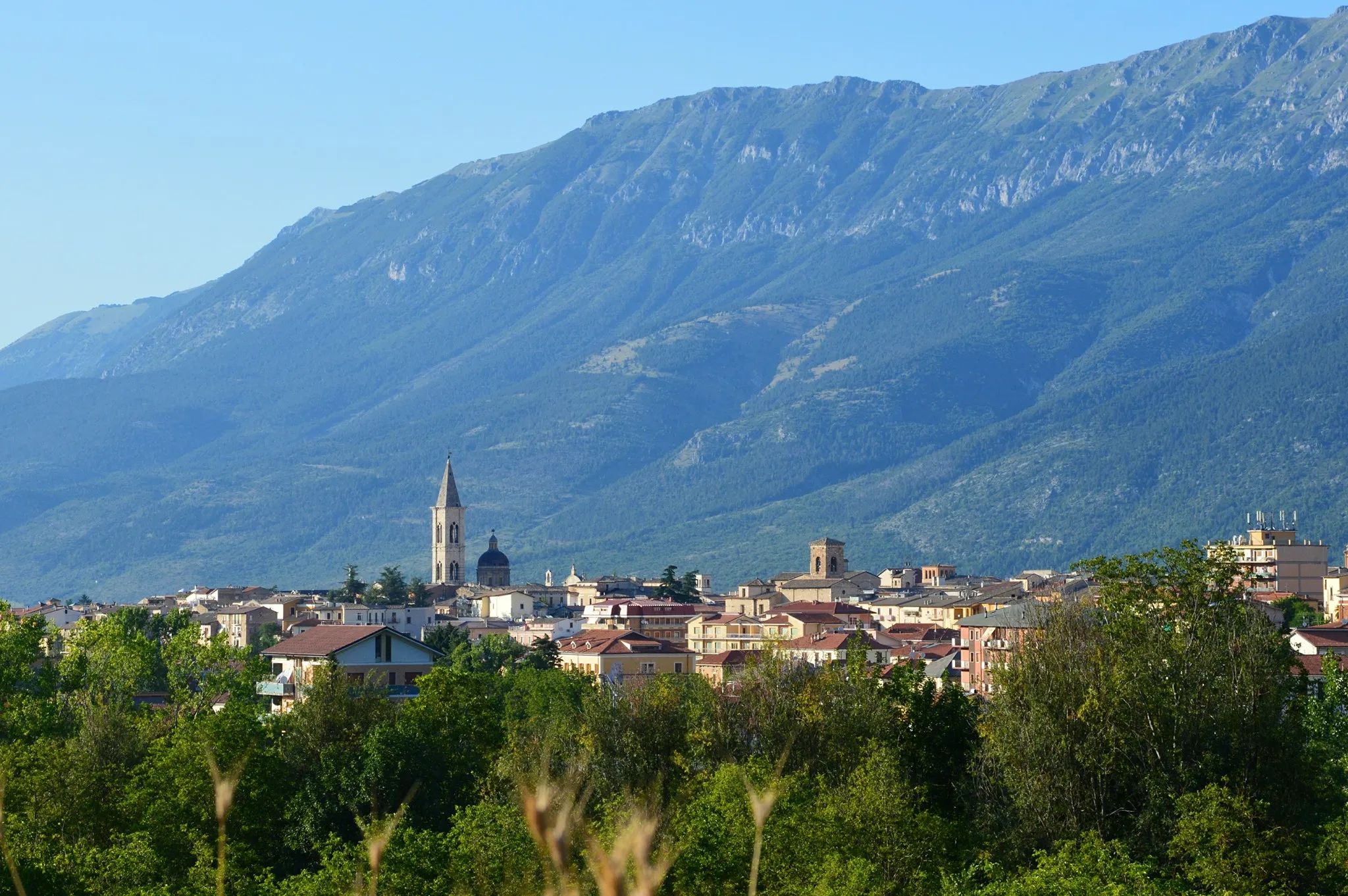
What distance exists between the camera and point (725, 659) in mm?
140625


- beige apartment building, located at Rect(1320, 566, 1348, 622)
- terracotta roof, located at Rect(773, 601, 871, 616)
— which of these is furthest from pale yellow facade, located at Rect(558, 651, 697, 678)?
beige apartment building, located at Rect(1320, 566, 1348, 622)

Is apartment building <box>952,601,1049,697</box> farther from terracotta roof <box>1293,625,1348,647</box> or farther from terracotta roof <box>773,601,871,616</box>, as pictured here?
terracotta roof <box>773,601,871,616</box>

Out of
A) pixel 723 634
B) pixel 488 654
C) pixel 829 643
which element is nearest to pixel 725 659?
pixel 829 643

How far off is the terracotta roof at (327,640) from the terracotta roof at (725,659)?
24.5m

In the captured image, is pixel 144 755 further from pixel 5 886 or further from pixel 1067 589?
pixel 1067 589

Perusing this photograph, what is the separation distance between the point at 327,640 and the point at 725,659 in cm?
3342

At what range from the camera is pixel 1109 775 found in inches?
2258

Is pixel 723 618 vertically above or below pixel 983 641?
above

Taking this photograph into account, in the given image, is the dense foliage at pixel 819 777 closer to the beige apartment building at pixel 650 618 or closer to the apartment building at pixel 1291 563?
the beige apartment building at pixel 650 618

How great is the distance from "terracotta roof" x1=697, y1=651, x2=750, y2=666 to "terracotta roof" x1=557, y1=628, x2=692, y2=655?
2969mm

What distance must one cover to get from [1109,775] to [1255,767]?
3.97 metres

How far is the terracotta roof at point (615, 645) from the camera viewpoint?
487 ft

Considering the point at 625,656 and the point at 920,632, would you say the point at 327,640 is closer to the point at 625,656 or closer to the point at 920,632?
A: the point at 625,656

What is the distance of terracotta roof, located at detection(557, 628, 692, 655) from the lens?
487ft
